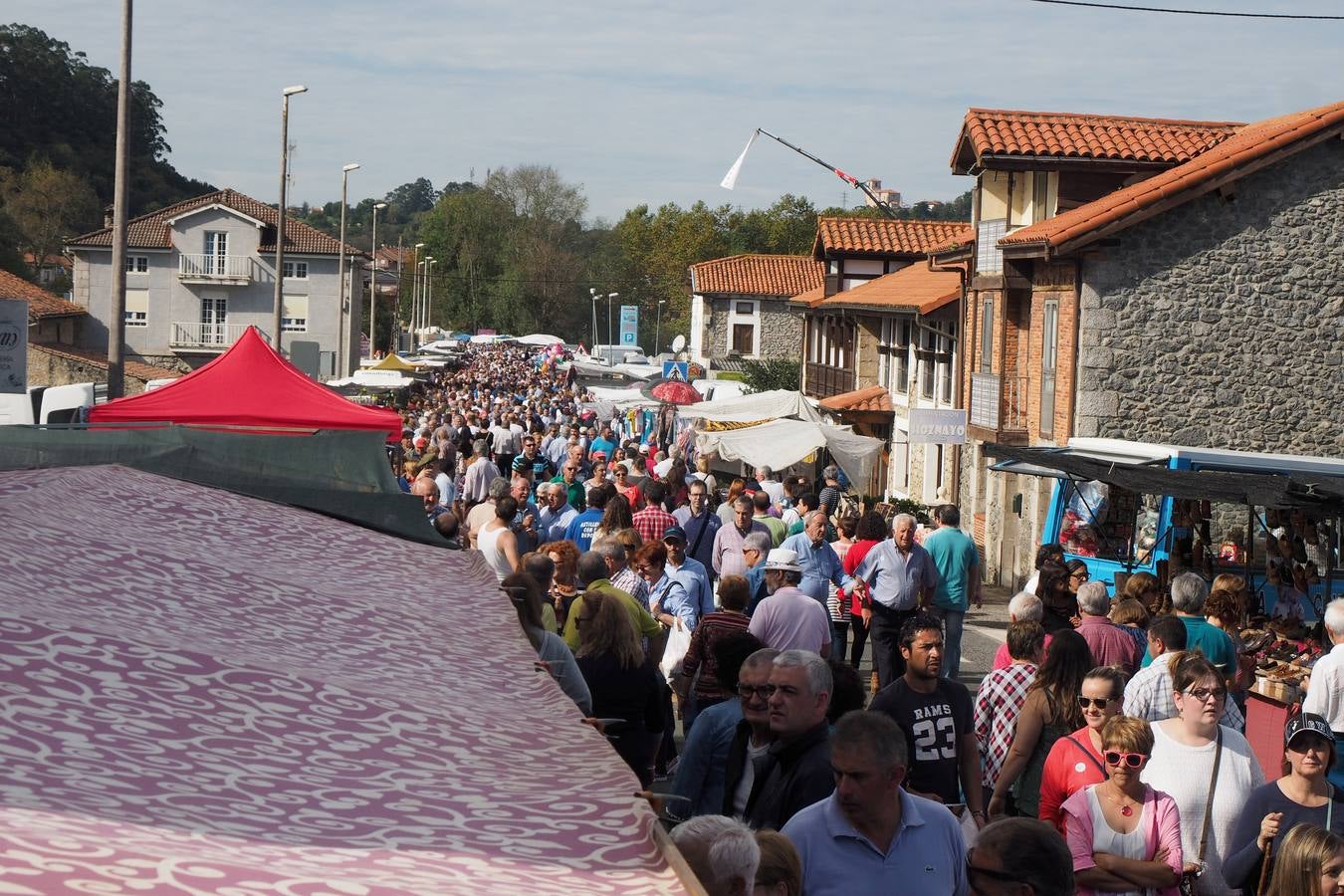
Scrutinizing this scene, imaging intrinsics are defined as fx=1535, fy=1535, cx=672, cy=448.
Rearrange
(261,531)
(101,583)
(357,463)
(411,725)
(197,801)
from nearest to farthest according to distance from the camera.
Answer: (197,801) < (411,725) < (101,583) < (261,531) < (357,463)

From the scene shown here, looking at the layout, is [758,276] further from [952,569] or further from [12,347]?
[952,569]

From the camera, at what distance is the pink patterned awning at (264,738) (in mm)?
2316

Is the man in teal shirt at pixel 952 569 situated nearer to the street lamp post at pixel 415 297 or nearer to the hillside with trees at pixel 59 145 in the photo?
the hillside with trees at pixel 59 145

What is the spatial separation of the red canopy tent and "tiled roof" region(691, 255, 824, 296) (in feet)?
205

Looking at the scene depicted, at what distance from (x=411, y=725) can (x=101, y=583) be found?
1.03 m

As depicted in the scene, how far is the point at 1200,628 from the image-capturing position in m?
8.46

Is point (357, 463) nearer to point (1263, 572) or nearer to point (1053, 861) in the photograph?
point (1053, 861)

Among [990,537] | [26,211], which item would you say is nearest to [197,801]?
[990,537]

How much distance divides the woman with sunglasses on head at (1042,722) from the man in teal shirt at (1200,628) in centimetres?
192

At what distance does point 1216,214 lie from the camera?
2389 cm

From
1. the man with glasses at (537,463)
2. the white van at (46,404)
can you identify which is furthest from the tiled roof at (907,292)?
the white van at (46,404)

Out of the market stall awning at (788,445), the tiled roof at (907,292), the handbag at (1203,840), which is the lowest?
the handbag at (1203,840)

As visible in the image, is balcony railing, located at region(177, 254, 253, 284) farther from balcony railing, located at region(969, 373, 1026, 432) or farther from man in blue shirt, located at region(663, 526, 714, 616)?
man in blue shirt, located at region(663, 526, 714, 616)

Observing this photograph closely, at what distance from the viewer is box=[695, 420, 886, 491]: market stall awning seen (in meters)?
23.1
